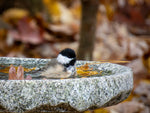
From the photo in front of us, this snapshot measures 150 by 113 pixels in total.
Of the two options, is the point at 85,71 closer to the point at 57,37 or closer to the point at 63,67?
the point at 63,67

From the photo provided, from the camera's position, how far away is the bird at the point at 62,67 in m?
1.61

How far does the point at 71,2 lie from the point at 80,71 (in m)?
5.55

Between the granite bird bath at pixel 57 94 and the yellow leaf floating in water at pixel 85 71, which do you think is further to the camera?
the yellow leaf floating in water at pixel 85 71

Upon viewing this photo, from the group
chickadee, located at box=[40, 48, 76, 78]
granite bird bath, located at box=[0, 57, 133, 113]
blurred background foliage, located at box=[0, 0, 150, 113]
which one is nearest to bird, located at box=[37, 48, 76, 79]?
chickadee, located at box=[40, 48, 76, 78]

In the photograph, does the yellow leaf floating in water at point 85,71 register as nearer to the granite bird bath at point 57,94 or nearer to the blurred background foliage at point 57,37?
the granite bird bath at point 57,94

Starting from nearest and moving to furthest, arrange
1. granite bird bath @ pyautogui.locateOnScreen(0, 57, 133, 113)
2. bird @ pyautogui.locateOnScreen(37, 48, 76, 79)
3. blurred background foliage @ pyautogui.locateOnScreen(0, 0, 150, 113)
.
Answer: granite bird bath @ pyautogui.locateOnScreen(0, 57, 133, 113) → bird @ pyautogui.locateOnScreen(37, 48, 76, 79) → blurred background foliage @ pyautogui.locateOnScreen(0, 0, 150, 113)

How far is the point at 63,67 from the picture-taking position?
1680 millimetres

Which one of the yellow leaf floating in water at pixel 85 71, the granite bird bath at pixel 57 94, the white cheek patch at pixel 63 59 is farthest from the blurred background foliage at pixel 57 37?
the granite bird bath at pixel 57 94

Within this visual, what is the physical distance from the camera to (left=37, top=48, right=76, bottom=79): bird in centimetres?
161

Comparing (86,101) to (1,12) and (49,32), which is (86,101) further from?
(1,12)

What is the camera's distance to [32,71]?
1.74 metres

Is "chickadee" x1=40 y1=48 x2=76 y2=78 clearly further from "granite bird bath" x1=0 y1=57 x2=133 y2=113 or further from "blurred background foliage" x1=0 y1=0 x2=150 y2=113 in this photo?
"blurred background foliage" x1=0 y1=0 x2=150 y2=113

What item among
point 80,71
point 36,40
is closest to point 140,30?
point 36,40

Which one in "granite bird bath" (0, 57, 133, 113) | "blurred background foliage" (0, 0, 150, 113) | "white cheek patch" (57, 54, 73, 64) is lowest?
"granite bird bath" (0, 57, 133, 113)
